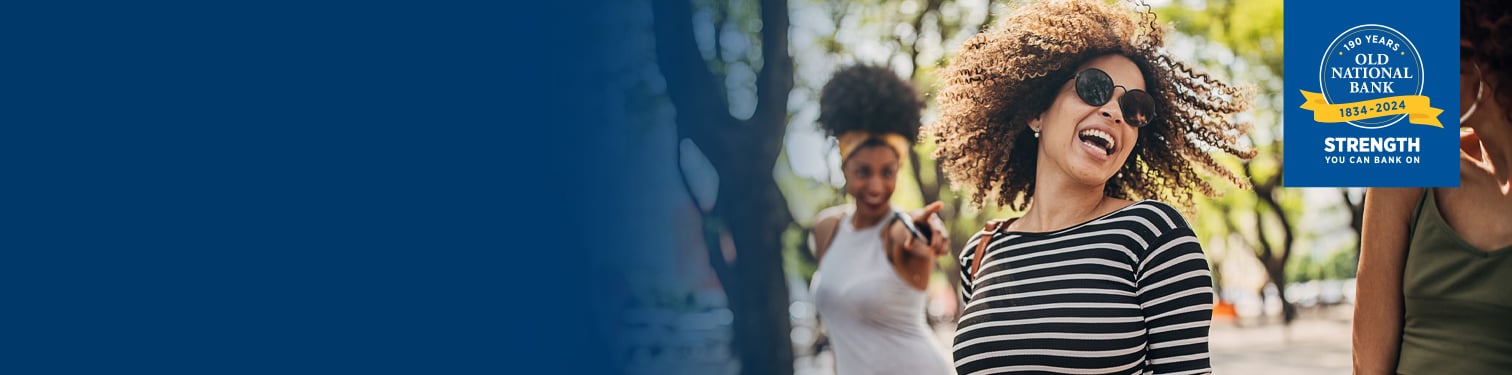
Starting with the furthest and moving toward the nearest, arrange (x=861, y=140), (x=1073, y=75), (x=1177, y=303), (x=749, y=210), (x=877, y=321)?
(x=749, y=210), (x=861, y=140), (x=877, y=321), (x=1073, y=75), (x=1177, y=303)

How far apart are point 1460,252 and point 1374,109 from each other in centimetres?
59

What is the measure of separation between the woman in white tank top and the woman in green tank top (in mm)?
1419

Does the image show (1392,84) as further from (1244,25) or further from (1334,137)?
(1244,25)

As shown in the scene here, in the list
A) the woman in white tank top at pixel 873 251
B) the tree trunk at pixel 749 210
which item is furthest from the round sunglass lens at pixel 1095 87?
the tree trunk at pixel 749 210

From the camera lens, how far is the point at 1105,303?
2480mm

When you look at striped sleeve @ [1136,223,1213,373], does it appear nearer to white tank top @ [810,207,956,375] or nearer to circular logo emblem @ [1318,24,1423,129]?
circular logo emblem @ [1318,24,1423,129]

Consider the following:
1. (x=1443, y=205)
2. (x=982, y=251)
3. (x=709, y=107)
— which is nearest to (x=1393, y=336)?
(x=1443, y=205)

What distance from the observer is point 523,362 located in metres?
5.15

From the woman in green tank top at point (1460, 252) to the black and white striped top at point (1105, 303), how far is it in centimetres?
51

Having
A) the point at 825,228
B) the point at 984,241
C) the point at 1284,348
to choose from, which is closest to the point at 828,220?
the point at 825,228

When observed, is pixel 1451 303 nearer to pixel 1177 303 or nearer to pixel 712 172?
pixel 1177 303

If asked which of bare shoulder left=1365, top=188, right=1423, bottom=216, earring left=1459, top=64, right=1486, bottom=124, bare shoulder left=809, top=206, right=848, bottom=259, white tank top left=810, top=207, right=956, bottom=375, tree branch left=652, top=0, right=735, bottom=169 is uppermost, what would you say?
tree branch left=652, top=0, right=735, bottom=169

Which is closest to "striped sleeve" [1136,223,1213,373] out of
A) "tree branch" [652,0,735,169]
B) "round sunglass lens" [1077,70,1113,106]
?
"round sunglass lens" [1077,70,1113,106]

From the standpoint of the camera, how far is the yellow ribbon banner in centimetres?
277
